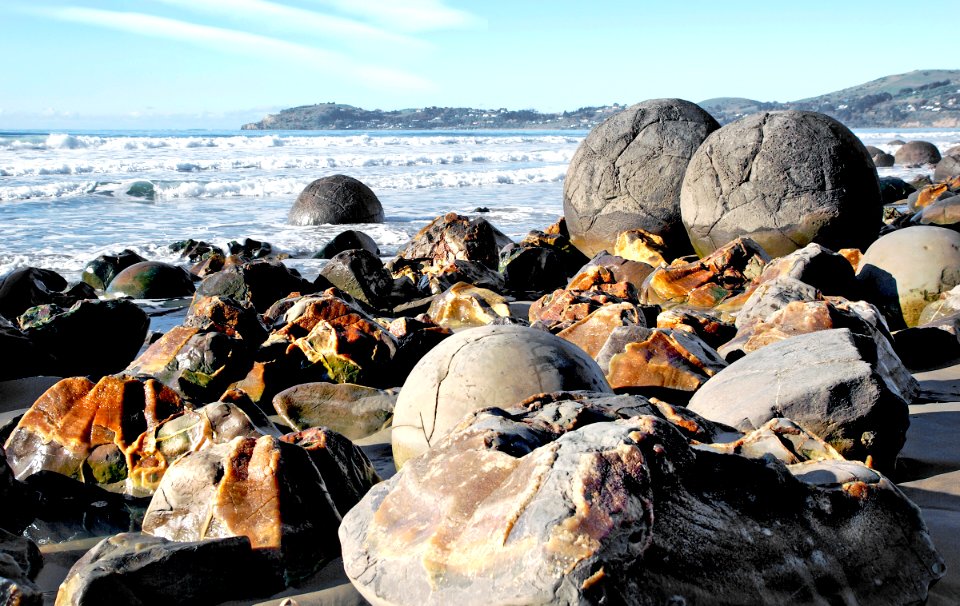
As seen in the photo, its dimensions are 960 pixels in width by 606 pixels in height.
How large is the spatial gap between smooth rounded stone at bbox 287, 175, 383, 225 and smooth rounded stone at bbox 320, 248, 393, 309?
6.13 meters

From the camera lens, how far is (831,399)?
303 cm

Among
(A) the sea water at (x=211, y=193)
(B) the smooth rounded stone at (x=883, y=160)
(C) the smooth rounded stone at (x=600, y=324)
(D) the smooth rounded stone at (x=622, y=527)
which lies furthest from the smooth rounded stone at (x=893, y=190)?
(D) the smooth rounded stone at (x=622, y=527)

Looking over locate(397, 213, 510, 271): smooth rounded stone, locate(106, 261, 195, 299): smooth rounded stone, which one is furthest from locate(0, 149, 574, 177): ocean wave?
locate(397, 213, 510, 271): smooth rounded stone

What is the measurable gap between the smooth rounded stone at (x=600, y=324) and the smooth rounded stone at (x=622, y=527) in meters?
2.55

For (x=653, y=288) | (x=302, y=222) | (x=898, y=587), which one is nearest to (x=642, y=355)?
(x=898, y=587)

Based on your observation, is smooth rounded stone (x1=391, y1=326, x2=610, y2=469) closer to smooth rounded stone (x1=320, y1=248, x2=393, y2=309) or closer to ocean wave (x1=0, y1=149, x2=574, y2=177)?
smooth rounded stone (x1=320, y1=248, x2=393, y2=309)

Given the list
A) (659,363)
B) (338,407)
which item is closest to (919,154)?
(659,363)

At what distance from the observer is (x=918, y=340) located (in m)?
4.87

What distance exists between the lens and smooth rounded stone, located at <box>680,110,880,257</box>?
7805 millimetres

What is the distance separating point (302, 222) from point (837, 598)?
12749 millimetres

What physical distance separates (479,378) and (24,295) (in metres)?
6.17

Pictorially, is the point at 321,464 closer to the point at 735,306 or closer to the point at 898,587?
the point at 898,587

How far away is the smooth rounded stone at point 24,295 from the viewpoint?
7.59m

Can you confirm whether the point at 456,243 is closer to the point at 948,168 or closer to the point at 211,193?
the point at 211,193
